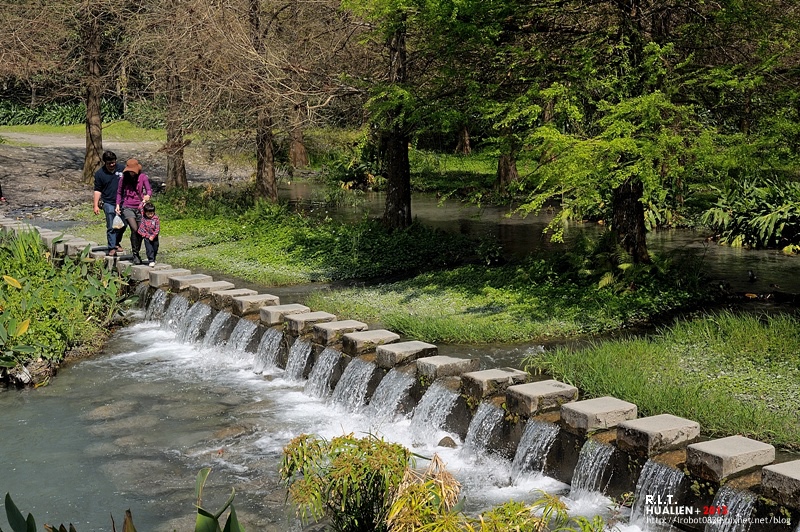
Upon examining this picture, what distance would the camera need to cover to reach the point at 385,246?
17188 mm

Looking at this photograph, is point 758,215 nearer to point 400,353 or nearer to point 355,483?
point 400,353

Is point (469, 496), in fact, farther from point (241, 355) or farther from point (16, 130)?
point (16, 130)

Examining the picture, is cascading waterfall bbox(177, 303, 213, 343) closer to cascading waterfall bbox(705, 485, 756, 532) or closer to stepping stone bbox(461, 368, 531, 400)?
stepping stone bbox(461, 368, 531, 400)

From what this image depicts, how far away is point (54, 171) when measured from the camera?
32.1 meters

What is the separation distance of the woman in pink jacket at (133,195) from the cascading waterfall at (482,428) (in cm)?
825

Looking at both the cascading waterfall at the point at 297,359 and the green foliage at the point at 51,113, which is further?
the green foliage at the point at 51,113

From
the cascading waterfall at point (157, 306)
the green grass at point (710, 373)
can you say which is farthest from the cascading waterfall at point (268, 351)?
the green grass at point (710, 373)

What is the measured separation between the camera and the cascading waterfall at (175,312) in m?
12.8

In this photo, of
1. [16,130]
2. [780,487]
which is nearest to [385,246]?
[780,487]

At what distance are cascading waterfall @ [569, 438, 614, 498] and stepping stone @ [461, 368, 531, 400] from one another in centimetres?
130

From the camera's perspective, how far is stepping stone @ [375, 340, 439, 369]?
914 cm

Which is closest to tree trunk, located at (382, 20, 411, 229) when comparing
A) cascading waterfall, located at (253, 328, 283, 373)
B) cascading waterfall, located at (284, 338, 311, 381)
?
cascading waterfall, located at (253, 328, 283, 373)

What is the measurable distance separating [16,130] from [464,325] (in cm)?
3838

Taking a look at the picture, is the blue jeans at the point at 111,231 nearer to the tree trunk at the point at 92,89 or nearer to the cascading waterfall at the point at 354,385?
the cascading waterfall at the point at 354,385
